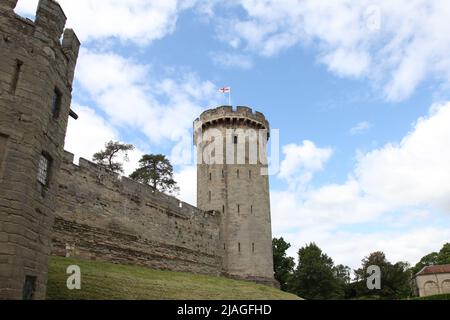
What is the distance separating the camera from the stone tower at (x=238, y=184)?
102ft

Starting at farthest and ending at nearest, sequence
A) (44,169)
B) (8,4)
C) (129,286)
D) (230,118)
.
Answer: (230,118) → (129,286) → (44,169) → (8,4)

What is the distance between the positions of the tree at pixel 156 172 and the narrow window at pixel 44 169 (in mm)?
34471

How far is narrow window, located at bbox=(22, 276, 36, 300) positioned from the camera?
8.02 m

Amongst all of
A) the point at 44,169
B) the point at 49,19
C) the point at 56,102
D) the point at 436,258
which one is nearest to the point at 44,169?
the point at 44,169

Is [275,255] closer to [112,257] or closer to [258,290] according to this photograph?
[258,290]

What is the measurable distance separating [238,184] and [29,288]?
24.7 m

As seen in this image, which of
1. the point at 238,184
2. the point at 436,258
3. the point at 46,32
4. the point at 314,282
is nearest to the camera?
the point at 46,32

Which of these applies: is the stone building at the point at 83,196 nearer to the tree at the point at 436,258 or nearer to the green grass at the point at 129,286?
the green grass at the point at 129,286

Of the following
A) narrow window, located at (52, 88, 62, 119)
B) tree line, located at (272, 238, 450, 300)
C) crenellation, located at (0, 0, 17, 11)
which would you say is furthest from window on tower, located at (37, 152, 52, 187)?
tree line, located at (272, 238, 450, 300)

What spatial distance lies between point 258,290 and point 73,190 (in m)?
11.8

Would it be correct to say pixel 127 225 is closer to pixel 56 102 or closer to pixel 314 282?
pixel 56 102

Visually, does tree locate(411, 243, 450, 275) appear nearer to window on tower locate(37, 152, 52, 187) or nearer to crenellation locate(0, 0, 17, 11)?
window on tower locate(37, 152, 52, 187)

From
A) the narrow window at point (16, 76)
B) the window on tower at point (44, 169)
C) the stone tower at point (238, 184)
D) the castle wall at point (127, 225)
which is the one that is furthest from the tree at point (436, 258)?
the narrow window at point (16, 76)

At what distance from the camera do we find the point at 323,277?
3981 centimetres
